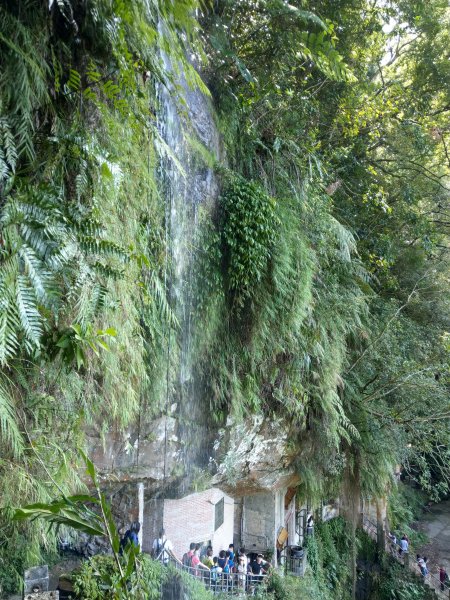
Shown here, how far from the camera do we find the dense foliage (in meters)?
3.55

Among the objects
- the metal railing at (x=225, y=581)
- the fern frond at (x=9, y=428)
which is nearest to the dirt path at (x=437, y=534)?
the metal railing at (x=225, y=581)

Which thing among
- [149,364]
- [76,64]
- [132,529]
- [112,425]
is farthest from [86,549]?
[76,64]

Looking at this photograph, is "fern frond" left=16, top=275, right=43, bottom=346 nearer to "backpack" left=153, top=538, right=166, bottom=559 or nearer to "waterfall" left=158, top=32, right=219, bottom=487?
"waterfall" left=158, top=32, right=219, bottom=487

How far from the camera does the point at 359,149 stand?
33.7ft

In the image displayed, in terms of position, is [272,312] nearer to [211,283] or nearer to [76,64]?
[211,283]

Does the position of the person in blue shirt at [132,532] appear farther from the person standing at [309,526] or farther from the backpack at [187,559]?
the person standing at [309,526]

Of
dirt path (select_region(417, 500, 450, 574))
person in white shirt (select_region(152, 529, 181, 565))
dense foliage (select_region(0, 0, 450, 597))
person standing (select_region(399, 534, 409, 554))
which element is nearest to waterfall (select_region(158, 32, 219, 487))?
dense foliage (select_region(0, 0, 450, 597))

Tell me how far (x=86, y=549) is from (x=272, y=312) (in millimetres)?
6420

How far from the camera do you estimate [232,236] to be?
6547 millimetres

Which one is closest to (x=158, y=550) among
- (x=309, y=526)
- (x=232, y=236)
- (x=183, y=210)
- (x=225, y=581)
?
(x=225, y=581)

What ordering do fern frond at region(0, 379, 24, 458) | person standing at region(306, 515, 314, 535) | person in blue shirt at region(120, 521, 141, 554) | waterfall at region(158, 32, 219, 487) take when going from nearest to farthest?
fern frond at region(0, 379, 24, 458), waterfall at region(158, 32, 219, 487), person in blue shirt at region(120, 521, 141, 554), person standing at region(306, 515, 314, 535)

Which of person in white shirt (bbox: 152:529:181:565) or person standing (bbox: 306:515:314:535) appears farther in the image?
person standing (bbox: 306:515:314:535)

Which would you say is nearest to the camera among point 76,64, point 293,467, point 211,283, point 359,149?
point 76,64

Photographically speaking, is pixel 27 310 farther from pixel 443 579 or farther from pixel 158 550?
pixel 443 579
